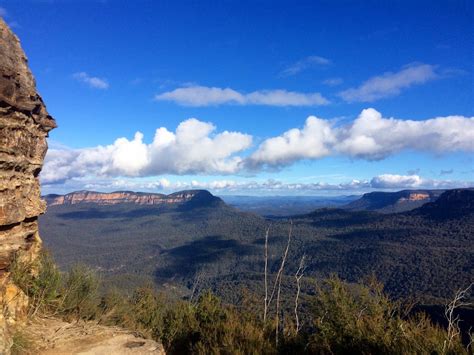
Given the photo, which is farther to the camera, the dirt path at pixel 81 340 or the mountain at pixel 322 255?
the mountain at pixel 322 255

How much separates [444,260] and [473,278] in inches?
808

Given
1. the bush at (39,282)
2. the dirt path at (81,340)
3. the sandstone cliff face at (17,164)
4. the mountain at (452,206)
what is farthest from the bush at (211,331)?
the mountain at (452,206)

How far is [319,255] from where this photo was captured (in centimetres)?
14025

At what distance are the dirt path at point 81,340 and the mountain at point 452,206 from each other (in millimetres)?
160036

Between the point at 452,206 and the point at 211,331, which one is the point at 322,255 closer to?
the point at 452,206

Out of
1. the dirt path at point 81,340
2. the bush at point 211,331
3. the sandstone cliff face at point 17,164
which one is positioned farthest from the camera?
the bush at point 211,331

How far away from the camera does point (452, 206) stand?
15575cm

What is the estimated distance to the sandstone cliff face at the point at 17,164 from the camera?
10.5 metres

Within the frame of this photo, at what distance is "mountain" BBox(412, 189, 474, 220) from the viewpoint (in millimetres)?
147875

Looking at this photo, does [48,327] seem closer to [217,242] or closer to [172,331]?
[172,331]

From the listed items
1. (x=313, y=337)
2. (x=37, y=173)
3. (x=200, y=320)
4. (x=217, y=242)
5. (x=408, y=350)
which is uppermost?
(x=37, y=173)

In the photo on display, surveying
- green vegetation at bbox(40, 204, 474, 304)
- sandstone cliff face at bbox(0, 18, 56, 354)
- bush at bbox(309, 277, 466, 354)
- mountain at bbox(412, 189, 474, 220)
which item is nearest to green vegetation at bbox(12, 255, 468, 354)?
bush at bbox(309, 277, 466, 354)

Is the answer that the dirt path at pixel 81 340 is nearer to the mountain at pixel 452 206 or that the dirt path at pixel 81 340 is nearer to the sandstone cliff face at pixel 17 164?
the sandstone cliff face at pixel 17 164

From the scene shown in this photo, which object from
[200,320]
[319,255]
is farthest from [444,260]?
[200,320]
